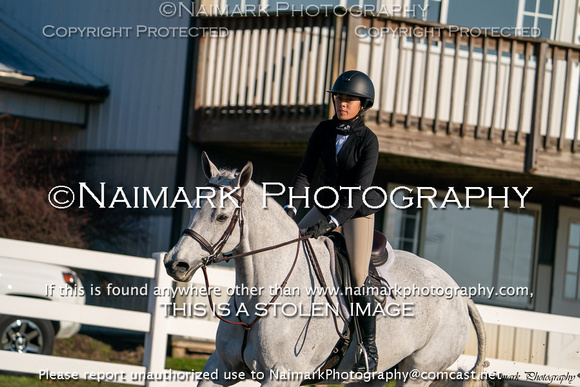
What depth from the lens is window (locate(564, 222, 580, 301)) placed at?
16.3 meters

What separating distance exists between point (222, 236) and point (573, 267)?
487 inches

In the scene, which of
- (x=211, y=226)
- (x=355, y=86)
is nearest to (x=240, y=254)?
(x=211, y=226)

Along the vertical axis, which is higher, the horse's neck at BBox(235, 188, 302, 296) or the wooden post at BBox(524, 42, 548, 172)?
the wooden post at BBox(524, 42, 548, 172)

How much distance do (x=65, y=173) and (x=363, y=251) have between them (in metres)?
9.50

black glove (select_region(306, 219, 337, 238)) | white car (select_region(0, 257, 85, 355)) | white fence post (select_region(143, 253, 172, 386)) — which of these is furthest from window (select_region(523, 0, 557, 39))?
black glove (select_region(306, 219, 337, 238))

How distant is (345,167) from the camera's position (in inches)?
252

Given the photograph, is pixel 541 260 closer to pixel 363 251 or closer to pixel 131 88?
pixel 131 88

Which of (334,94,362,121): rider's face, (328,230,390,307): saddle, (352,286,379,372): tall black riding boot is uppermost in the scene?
(334,94,362,121): rider's face

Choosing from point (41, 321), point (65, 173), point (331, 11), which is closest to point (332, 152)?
point (41, 321)

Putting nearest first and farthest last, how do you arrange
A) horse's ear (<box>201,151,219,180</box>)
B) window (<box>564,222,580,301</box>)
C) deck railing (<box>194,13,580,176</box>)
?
1. horse's ear (<box>201,151,219,180</box>)
2. deck railing (<box>194,13,580,176</box>)
3. window (<box>564,222,580,301</box>)

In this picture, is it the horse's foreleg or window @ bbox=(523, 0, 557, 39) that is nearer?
the horse's foreleg

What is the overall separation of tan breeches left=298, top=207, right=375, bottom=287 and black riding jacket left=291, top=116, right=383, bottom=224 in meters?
0.08

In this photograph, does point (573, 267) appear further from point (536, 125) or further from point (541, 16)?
point (541, 16)

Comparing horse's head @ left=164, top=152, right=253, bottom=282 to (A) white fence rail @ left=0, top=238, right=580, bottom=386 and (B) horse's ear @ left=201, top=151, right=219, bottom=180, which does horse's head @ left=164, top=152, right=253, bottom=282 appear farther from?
(A) white fence rail @ left=0, top=238, right=580, bottom=386
